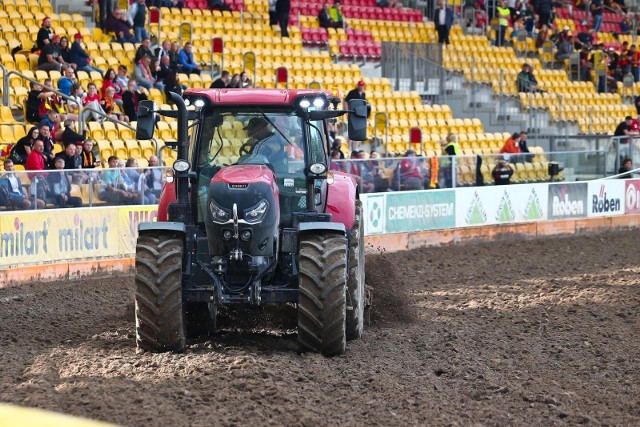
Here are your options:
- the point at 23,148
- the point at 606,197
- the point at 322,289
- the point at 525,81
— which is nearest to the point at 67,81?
the point at 23,148

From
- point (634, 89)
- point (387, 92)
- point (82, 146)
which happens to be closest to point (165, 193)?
point (82, 146)

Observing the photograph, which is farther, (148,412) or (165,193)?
(165,193)

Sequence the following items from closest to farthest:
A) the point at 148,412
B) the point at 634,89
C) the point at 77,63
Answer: the point at 148,412 < the point at 77,63 < the point at 634,89

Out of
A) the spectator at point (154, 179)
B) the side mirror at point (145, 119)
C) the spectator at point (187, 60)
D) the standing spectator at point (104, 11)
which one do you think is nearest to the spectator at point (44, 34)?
the standing spectator at point (104, 11)

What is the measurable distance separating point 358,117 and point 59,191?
6982 mm

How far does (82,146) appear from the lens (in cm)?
1872

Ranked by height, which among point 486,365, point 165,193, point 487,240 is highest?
point 165,193

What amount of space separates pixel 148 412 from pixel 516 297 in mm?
8533

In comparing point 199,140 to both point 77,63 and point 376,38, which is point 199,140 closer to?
point 77,63

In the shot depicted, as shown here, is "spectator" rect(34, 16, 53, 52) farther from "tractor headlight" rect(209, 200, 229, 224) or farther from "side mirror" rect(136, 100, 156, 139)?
"tractor headlight" rect(209, 200, 229, 224)

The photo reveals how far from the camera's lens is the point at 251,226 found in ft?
33.5

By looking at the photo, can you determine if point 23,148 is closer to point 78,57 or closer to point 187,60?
point 78,57

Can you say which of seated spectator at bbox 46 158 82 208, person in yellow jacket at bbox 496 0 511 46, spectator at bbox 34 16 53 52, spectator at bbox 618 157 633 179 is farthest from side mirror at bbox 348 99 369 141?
person in yellow jacket at bbox 496 0 511 46

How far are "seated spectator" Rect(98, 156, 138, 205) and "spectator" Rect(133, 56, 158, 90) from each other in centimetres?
608
